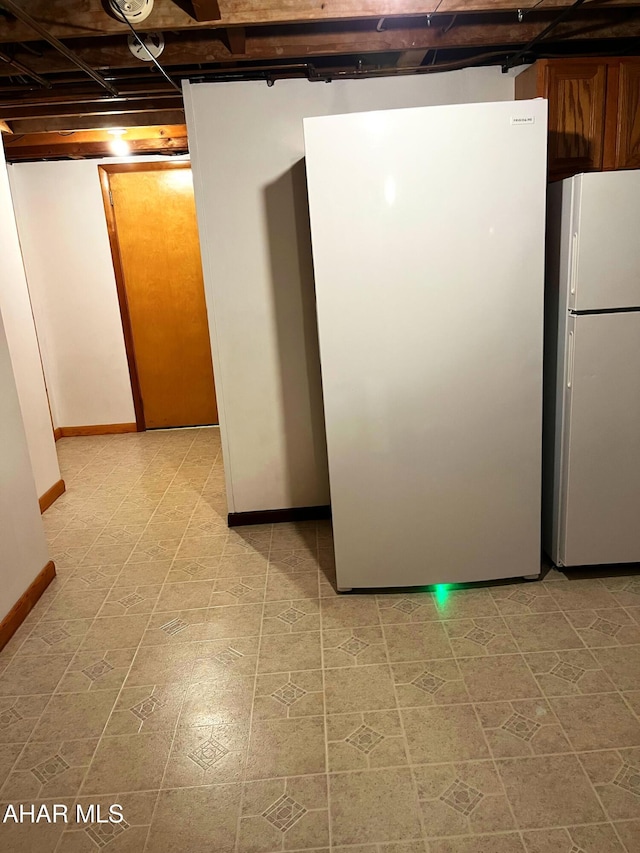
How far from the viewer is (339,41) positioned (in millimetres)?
2701

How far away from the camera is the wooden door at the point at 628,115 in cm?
283

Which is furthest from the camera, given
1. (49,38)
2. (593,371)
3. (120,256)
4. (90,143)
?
(120,256)

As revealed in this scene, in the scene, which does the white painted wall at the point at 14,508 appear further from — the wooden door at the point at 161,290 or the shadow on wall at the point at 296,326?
the wooden door at the point at 161,290

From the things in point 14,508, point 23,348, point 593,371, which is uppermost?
point 23,348

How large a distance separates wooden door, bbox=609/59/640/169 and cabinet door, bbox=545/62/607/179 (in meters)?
0.08

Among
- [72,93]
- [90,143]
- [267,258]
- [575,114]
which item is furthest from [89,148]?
[575,114]

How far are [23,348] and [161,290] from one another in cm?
152

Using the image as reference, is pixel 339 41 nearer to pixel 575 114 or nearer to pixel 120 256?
pixel 575 114

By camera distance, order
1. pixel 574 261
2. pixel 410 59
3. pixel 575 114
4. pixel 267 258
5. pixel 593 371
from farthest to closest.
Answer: pixel 267 258 < pixel 410 59 < pixel 575 114 < pixel 593 371 < pixel 574 261

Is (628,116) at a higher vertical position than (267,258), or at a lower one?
higher

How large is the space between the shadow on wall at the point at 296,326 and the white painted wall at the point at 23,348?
1.61 metres

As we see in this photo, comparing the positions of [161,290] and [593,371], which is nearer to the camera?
[593,371]

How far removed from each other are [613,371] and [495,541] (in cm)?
84

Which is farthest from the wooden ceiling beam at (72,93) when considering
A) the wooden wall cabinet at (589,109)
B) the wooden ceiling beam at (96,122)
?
the wooden wall cabinet at (589,109)
